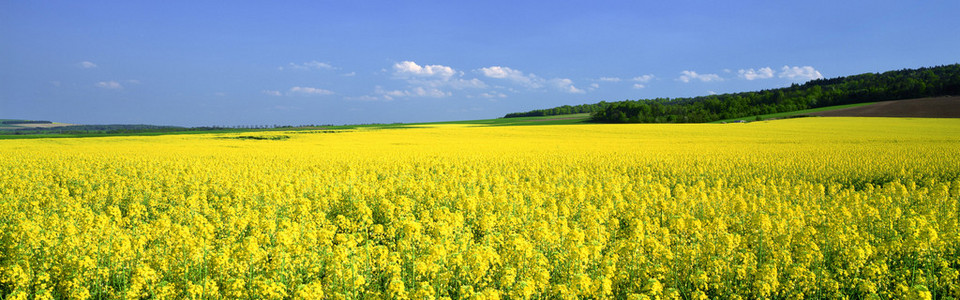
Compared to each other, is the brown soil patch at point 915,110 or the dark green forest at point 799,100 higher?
the dark green forest at point 799,100

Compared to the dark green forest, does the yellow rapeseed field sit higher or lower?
lower

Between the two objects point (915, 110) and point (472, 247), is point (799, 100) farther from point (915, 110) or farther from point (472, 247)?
point (472, 247)

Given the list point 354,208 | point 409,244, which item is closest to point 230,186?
point 354,208

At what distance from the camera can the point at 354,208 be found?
34.0ft

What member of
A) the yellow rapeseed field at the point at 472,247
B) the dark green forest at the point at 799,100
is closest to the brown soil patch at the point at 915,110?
the dark green forest at the point at 799,100

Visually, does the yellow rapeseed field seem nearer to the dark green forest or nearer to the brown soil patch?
the brown soil patch

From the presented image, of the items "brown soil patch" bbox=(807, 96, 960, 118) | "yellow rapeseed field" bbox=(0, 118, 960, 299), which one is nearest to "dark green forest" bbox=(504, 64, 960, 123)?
"brown soil patch" bbox=(807, 96, 960, 118)

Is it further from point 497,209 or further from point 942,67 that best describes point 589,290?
point 942,67

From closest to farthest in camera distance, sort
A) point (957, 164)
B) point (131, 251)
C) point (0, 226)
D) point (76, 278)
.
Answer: point (76, 278) → point (131, 251) → point (0, 226) → point (957, 164)

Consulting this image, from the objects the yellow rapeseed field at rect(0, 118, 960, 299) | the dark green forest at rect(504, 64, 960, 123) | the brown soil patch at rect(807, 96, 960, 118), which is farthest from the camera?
the dark green forest at rect(504, 64, 960, 123)

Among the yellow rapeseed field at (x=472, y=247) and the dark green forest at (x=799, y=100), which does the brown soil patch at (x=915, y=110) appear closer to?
the dark green forest at (x=799, y=100)

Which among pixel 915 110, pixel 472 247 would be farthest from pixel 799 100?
pixel 472 247

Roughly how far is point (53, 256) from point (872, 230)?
13.4 m

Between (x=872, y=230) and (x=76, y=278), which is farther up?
(x=76, y=278)
